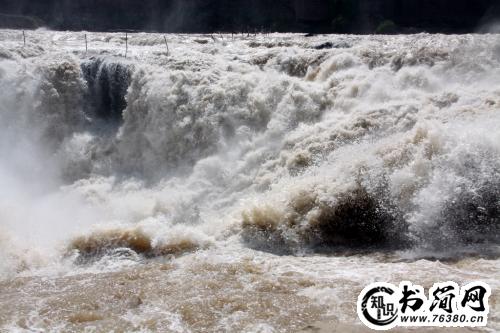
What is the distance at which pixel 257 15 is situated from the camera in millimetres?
32500

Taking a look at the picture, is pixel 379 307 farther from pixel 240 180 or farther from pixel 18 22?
pixel 18 22

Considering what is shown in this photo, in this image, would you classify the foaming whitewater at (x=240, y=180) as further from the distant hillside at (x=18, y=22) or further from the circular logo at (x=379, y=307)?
the distant hillside at (x=18, y=22)

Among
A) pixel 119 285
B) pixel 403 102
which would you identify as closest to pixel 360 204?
pixel 403 102

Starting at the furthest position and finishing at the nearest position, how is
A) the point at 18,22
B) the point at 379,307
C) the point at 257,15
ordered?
the point at 257,15, the point at 18,22, the point at 379,307

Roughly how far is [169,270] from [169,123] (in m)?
5.21

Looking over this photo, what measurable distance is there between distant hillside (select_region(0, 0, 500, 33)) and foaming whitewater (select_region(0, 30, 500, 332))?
1726 centimetres

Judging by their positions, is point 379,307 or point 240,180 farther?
point 240,180

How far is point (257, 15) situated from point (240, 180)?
24.9 m

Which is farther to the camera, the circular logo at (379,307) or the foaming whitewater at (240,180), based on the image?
the foaming whitewater at (240,180)

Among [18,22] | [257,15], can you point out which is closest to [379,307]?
[18,22]

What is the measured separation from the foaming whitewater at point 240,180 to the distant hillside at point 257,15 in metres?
17.3

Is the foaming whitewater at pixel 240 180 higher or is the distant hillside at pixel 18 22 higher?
the distant hillside at pixel 18 22

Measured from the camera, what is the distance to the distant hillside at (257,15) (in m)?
29.6

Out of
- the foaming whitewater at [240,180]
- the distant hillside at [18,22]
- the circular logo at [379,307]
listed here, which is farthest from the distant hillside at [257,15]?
the circular logo at [379,307]
